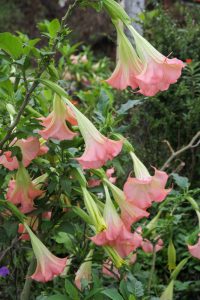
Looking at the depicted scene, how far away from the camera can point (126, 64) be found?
1.45 metres

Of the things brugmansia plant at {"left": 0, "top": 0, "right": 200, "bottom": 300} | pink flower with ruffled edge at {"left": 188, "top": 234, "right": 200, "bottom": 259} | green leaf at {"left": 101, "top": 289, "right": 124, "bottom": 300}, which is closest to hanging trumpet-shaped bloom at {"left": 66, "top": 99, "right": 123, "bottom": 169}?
brugmansia plant at {"left": 0, "top": 0, "right": 200, "bottom": 300}

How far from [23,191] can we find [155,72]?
0.51 meters

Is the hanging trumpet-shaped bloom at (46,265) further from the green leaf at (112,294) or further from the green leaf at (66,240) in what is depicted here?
the green leaf at (66,240)

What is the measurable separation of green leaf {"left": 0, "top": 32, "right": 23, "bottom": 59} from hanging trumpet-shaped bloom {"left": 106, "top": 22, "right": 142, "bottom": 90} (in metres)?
0.25

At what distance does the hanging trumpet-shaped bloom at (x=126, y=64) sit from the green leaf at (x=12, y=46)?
0.25 meters

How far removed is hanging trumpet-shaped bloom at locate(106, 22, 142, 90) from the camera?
4.73 ft

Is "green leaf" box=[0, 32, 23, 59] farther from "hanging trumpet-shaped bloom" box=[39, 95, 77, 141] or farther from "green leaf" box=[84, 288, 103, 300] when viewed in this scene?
"green leaf" box=[84, 288, 103, 300]

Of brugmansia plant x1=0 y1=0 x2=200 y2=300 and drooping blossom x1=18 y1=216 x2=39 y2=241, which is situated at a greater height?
brugmansia plant x1=0 y1=0 x2=200 y2=300

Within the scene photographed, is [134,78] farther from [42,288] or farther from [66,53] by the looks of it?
[66,53]

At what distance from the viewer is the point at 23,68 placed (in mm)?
1455

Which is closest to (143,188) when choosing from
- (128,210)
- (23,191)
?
(128,210)

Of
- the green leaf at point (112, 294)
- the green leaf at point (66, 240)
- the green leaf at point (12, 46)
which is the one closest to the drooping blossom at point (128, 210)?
the green leaf at point (112, 294)

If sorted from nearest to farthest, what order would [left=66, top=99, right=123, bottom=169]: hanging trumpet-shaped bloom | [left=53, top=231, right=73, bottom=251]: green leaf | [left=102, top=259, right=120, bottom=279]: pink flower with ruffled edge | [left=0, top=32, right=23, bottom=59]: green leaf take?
1. [left=66, top=99, right=123, bottom=169]: hanging trumpet-shaped bloom
2. [left=0, top=32, right=23, bottom=59]: green leaf
3. [left=102, top=259, right=120, bottom=279]: pink flower with ruffled edge
4. [left=53, top=231, right=73, bottom=251]: green leaf

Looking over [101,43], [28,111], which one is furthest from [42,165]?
[101,43]
